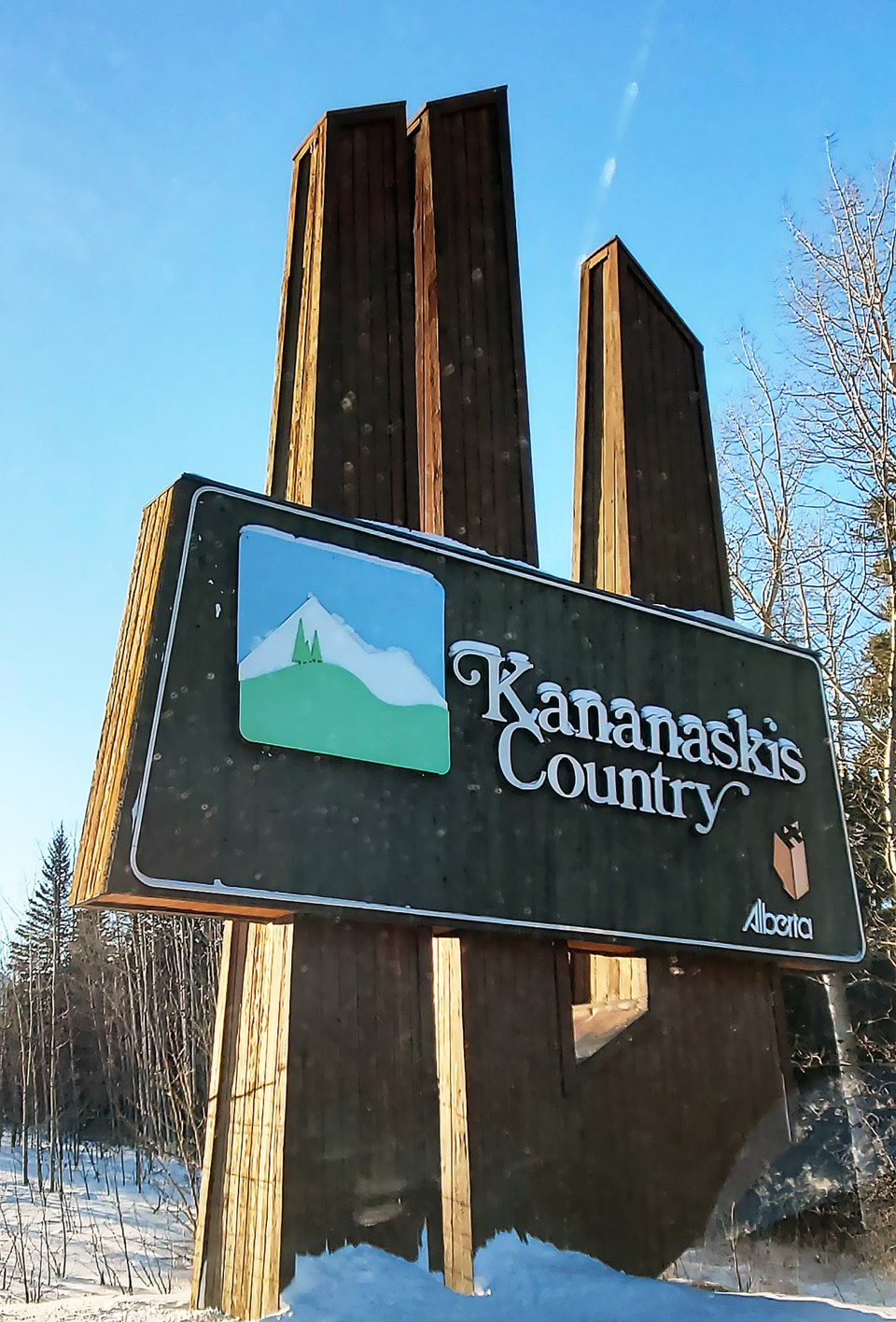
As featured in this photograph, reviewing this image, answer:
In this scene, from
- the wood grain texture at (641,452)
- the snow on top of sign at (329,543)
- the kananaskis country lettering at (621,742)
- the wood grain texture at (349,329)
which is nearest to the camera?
the snow on top of sign at (329,543)

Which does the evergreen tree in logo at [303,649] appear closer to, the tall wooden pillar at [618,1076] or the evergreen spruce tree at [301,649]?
the evergreen spruce tree at [301,649]

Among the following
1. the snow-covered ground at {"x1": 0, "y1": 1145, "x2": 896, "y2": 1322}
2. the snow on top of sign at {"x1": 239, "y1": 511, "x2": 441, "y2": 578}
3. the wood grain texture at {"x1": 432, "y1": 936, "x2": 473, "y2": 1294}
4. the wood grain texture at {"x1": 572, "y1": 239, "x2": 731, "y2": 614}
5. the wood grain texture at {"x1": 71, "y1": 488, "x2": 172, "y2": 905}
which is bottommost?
the snow-covered ground at {"x1": 0, "y1": 1145, "x2": 896, "y2": 1322}

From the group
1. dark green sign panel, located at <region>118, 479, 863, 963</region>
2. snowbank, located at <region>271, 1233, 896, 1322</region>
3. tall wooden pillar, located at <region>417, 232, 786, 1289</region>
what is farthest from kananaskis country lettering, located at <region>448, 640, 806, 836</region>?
snowbank, located at <region>271, 1233, 896, 1322</region>

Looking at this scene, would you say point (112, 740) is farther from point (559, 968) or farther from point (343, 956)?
point (559, 968)

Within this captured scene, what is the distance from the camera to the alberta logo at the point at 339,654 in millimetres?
6953

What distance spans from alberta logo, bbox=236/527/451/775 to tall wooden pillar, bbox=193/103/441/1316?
3.19 feet

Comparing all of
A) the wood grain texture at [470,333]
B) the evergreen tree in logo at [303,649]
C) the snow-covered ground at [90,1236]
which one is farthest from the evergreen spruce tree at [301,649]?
the snow-covered ground at [90,1236]

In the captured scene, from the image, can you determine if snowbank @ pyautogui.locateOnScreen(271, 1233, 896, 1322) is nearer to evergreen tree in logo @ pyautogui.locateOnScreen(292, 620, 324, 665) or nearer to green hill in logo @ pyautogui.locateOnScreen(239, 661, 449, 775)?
green hill in logo @ pyautogui.locateOnScreen(239, 661, 449, 775)

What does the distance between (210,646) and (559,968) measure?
344 centimetres

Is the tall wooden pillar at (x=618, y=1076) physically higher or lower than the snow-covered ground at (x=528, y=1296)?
higher

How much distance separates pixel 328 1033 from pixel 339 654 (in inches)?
93.3

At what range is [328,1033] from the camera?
23.0 feet

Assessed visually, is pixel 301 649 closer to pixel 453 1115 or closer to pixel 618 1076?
pixel 453 1115

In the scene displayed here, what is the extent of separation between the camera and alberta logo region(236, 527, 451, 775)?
6.95 m
